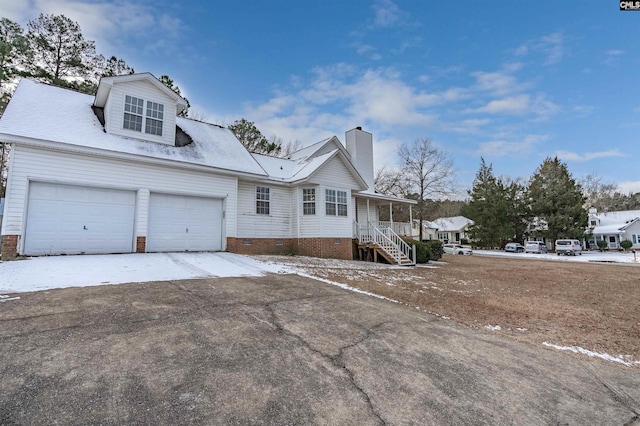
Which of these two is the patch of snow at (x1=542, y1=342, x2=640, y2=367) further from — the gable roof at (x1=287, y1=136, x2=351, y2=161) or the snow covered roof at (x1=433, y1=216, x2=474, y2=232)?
the snow covered roof at (x1=433, y1=216, x2=474, y2=232)

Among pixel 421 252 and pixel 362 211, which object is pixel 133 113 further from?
pixel 421 252

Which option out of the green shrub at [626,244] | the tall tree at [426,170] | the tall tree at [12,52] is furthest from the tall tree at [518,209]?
the tall tree at [12,52]

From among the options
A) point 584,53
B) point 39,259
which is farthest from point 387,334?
point 584,53

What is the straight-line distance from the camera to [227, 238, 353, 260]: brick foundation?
13.5 meters

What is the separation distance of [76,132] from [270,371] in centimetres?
1124

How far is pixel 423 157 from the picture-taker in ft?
110

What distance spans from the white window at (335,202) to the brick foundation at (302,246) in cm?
138

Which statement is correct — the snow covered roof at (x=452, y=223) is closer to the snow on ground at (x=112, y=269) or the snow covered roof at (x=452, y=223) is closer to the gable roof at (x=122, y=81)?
the gable roof at (x=122, y=81)

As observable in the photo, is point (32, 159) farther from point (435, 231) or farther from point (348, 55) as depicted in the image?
point (435, 231)

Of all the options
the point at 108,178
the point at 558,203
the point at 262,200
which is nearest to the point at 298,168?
the point at 262,200

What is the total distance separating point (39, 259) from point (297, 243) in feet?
30.4

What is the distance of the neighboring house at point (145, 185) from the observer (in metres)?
8.90

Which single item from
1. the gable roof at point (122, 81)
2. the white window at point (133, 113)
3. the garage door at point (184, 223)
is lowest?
the garage door at point (184, 223)

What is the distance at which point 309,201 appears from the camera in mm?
14586
